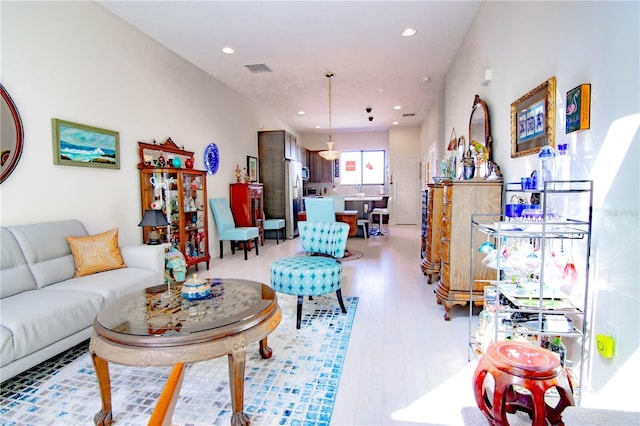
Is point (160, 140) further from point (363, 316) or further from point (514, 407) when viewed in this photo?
point (514, 407)

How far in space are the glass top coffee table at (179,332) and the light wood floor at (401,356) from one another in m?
0.61

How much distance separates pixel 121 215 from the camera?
3875 millimetres

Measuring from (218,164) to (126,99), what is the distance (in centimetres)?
217

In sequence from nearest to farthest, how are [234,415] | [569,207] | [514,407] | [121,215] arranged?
[514,407] < [234,415] < [569,207] < [121,215]

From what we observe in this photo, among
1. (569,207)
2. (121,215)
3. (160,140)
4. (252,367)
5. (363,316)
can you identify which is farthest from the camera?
(160,140)

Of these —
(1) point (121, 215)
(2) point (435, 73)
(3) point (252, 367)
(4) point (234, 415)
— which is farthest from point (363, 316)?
(2) point (435, 73)

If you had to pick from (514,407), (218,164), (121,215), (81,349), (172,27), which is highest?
(172,27)

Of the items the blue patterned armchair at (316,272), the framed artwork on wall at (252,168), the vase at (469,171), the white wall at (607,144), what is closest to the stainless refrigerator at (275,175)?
the framed artwork on wall at (252,168)

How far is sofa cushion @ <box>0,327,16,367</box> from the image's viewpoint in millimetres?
1876

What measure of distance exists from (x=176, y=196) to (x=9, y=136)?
1.86 meters

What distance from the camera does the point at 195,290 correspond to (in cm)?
206

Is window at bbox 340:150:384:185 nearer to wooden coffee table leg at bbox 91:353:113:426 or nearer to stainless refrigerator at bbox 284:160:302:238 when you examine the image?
stainless refrigerator at bbox 284:160:302:238

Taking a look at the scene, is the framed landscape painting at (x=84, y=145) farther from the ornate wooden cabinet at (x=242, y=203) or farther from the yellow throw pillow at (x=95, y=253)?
the ornate wooden cabinet at (x=242, y=203)

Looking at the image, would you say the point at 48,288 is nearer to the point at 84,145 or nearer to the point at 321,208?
the point at 84,145
